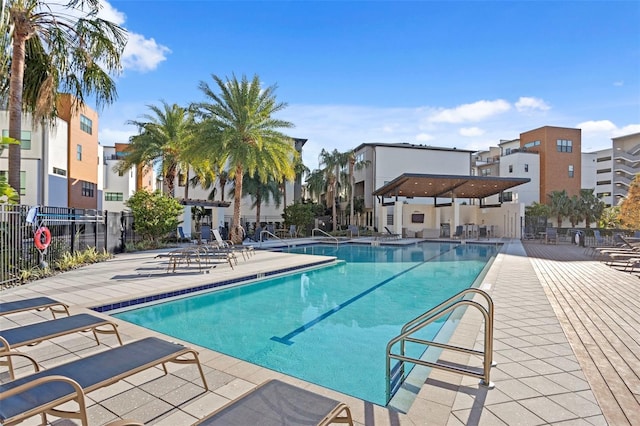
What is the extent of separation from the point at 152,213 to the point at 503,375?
15198 mm

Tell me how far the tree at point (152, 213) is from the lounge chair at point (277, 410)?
14939 millimetres

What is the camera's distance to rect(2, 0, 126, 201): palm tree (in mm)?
8977

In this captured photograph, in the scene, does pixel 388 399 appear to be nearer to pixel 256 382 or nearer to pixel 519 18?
pixel 256 382

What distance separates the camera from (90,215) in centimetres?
1181

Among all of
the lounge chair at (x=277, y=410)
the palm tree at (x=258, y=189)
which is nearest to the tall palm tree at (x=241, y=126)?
the palm tree at (x=258, y=189)

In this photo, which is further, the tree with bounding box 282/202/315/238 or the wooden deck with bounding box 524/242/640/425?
the tree with bounding box 282/202/315/238

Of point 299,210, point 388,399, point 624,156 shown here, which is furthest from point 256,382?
point 624,156

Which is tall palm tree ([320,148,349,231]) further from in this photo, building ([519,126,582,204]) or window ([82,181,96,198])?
building ([519,126,582,204])

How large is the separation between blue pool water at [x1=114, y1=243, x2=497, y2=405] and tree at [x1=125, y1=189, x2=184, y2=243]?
316 inches

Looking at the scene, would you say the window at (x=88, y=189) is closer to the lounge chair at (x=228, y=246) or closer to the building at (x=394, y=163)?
the lounge chair at (x=228, y=246)

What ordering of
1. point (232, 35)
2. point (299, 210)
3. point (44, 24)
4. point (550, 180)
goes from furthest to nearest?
point (550, 180) → point (299, 210) → point (232, 35) → point (44, 24)

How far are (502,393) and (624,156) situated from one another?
67.8 meters

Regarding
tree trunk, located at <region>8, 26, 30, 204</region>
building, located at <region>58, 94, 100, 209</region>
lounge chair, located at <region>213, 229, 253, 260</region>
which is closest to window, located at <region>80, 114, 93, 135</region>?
building, located at <region>58, 94, 100, 209</region>

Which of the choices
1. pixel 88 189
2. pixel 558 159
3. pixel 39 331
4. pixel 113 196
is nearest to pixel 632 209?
pixel 558 159
